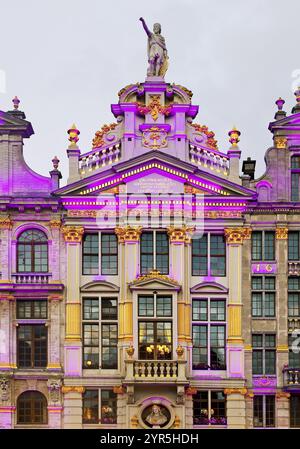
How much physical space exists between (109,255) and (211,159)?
627 centimetres

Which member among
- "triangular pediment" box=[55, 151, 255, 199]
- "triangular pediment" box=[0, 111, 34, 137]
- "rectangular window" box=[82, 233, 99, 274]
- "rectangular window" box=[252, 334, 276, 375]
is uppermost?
"triangular pediment" box=[0, 111, 34, 137]

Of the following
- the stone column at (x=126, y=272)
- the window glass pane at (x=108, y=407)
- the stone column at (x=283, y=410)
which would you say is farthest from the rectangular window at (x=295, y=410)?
the window glass pane at (x=108, y=407)

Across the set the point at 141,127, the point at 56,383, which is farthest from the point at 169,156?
the point at 56,383

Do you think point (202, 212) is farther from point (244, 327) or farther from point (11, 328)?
point (11, 328)

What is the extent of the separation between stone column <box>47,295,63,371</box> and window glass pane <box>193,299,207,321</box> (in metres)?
5.92

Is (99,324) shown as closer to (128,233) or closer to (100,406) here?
(100,406)

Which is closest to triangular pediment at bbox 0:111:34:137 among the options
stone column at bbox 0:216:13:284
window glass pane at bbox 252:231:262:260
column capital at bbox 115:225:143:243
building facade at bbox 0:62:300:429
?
building facade at bbox 0:62:300:429

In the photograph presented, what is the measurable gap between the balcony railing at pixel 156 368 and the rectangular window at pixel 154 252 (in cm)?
409

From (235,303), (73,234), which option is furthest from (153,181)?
(235,303)

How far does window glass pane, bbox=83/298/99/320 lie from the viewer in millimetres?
67188

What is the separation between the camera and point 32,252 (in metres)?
67.7

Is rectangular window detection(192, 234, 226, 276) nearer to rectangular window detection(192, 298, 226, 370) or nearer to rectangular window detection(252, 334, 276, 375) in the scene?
rectangular window detection(192, 298, 226, 370)
